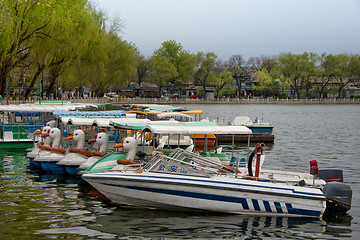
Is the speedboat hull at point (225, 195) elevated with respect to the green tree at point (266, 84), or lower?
lower

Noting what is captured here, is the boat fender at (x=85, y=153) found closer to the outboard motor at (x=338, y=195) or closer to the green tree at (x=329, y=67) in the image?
the outboard motor at (x=338, y=195)

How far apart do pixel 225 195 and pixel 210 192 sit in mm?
470

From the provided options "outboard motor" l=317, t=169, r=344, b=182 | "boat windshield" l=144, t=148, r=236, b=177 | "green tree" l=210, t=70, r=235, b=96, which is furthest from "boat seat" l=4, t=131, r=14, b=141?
"green tree" l=210, t=70, r=235, b=96

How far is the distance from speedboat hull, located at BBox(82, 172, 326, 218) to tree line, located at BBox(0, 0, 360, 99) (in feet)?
95.0

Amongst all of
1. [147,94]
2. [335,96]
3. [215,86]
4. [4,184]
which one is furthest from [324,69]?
[4,184]

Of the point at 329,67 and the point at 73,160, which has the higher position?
the point at 329,67

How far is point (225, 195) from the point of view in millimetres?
14609

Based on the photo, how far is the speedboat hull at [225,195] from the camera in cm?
1450

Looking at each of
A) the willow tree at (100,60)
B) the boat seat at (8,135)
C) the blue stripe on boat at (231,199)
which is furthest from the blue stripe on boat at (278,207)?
the willow tree at (100,60)

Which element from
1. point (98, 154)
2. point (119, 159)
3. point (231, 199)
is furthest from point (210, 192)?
point (98, 154)

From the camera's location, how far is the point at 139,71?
144 meters

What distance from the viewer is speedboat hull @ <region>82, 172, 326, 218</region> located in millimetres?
14500

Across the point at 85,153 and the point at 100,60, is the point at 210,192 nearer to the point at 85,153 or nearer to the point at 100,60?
the point at 85,153

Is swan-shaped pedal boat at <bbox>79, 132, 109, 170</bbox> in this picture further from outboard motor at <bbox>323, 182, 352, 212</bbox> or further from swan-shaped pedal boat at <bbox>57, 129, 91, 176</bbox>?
outboard motor at <bbox>323, 182, 352, 212</bbox>
